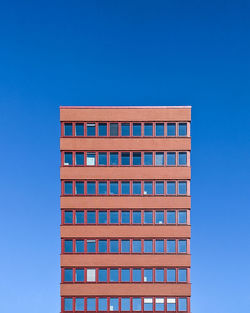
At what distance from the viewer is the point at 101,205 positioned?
196ft

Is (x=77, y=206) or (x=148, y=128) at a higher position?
(x=148, y=128)

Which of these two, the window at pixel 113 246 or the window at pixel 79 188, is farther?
the window at pixel 79 188

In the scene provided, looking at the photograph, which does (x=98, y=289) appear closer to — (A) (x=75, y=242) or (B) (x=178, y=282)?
(A) (x=75, y=242)

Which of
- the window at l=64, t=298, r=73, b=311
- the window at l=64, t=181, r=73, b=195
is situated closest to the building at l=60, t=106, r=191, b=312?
the window at l=64, t=181, r=73, b=195

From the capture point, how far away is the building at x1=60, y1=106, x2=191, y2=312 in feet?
192

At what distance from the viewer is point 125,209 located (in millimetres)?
59656

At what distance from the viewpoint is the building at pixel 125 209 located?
→ 192ft

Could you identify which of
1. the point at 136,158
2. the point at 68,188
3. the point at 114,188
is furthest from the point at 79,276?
the point at 136,158

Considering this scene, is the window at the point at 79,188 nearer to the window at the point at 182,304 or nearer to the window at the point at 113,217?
the window at the point at 113,217

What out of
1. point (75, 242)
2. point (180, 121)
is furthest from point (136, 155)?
point (75, 242)

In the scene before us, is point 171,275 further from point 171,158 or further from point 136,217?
point 171,158

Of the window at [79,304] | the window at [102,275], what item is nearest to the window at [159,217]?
the window at [102,275]

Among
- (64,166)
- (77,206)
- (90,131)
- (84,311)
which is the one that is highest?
(90,131)

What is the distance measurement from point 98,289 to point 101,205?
10.7m
